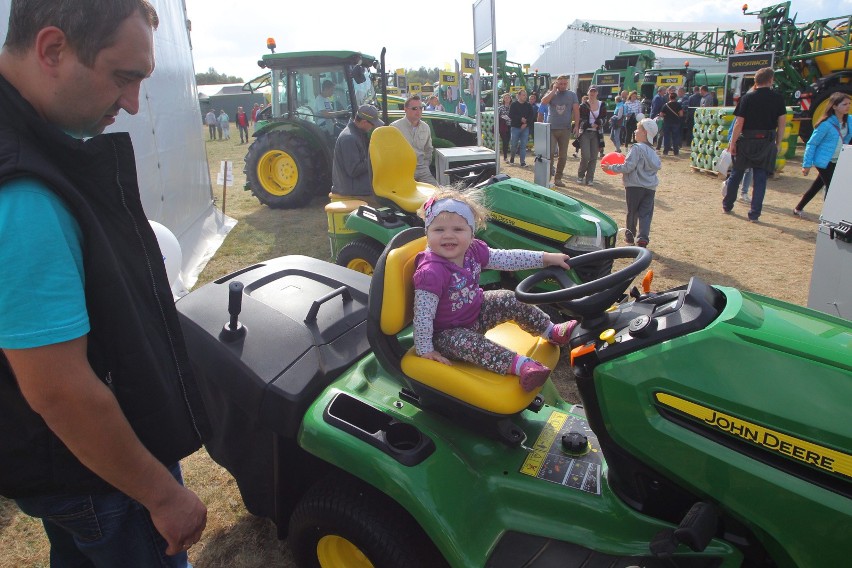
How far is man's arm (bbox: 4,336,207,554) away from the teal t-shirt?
3 centimetres

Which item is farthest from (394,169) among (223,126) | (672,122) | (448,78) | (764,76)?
(223,126)

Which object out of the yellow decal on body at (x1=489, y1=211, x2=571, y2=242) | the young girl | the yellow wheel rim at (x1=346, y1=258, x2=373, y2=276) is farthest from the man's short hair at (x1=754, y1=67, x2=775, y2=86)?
the young girl

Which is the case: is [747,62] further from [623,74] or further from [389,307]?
[389,307]

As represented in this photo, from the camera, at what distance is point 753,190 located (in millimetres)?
6695

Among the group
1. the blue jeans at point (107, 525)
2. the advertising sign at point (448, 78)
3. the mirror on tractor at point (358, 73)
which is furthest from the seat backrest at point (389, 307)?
the advertising sign at point (448, 78)

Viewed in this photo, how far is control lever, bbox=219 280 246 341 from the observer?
1.88m

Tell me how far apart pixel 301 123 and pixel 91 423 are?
7756mm

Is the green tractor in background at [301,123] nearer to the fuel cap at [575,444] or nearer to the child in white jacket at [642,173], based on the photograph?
the child in white jacket at [642,173]

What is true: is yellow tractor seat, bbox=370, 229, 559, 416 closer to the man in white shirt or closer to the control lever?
the control lever

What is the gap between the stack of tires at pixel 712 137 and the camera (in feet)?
31.3

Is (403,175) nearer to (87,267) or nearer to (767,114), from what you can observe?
(87,267)

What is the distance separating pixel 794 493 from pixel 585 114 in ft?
31.3

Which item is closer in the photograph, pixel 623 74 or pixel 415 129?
pixel 415 129

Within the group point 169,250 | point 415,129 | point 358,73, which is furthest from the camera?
point 358,73
